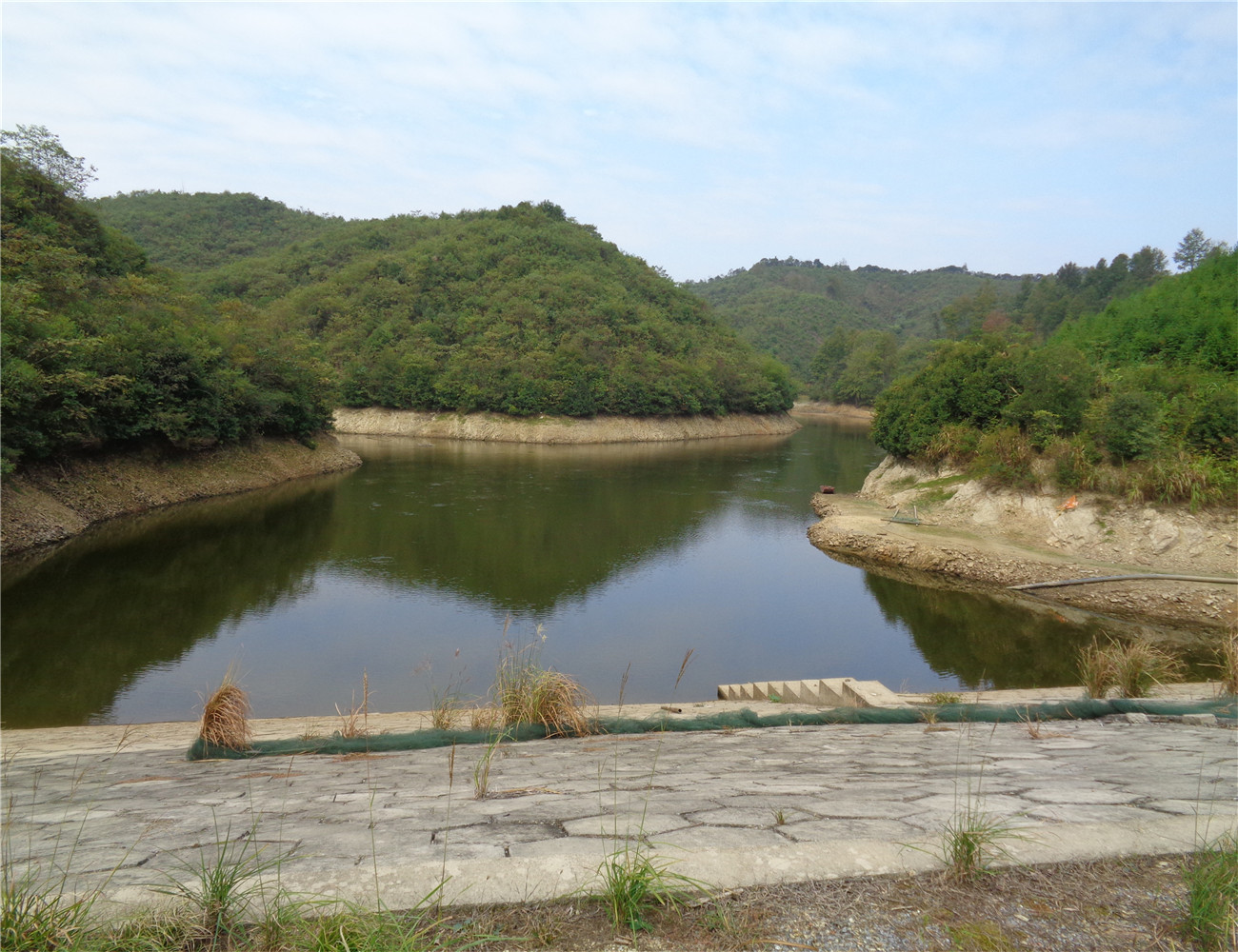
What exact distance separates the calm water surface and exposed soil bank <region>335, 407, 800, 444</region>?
91.0ft

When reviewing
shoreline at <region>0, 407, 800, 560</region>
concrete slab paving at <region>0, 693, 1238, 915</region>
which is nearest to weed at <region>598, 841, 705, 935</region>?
concrete slab paving at <region>0, 693, 1238, 915</region>

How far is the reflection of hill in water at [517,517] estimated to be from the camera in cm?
1675

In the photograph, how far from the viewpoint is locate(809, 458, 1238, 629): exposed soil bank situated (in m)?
15.4

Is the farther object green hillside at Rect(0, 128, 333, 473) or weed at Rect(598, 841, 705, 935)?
green hillside at Rect(0, 128, 333, 473)

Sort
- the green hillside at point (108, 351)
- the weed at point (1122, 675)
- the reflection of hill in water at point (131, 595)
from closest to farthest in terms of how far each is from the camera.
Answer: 1. the weed at point (1122, 675)
2. the reflection of hill in water at point (131, 595)
3. the green hillside at point (108, 351)

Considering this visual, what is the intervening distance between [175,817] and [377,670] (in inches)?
334

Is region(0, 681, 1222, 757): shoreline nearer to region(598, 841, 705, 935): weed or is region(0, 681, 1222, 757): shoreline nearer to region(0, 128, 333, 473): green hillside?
region(598, 841, 705, 935): weed

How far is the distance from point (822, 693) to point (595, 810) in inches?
288

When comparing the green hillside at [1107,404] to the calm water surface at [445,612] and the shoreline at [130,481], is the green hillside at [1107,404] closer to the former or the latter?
the calm water surface at [445,612]

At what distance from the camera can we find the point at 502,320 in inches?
2621

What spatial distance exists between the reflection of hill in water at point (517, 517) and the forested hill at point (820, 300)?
85.9 metres

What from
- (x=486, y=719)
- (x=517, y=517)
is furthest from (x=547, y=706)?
(x=517, y=517)

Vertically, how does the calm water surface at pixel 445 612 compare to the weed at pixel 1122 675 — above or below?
below

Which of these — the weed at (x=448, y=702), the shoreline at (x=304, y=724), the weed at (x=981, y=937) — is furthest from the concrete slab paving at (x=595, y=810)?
the shoreline at (x=304, y=724)
